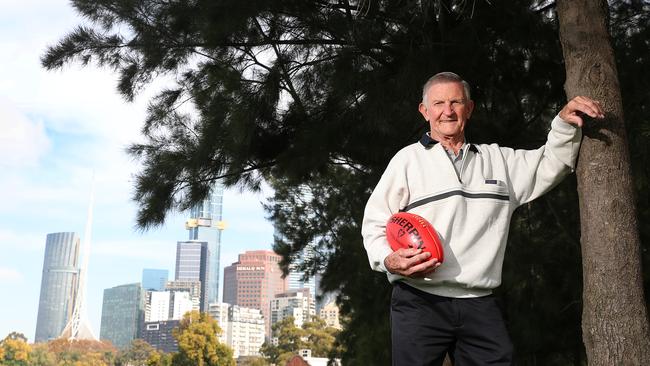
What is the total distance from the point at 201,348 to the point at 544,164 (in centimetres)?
3004

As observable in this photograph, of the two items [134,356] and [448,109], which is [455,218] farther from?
[134,356]

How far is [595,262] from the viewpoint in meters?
1.96

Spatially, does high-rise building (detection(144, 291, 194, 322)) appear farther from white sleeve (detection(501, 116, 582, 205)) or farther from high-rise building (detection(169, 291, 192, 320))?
white sleeve (detection(501, 116, 582, 205))

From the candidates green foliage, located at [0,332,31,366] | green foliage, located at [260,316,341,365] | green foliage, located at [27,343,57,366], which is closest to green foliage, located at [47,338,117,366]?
green foliage, located at [27,343,57,366]

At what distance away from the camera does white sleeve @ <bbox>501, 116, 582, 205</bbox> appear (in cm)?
196

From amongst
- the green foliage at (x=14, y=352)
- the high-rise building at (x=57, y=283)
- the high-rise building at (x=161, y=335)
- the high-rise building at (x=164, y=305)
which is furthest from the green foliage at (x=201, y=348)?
the high-rise building at (x=57, y=283)

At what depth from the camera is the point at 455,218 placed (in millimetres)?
1805

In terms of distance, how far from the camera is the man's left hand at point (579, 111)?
73.8 inches

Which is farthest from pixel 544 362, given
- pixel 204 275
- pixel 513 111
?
pixel 204 275

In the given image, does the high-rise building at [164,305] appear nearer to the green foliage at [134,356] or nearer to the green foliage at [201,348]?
the green foliage at [134,356]

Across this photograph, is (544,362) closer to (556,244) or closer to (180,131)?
(556,244)

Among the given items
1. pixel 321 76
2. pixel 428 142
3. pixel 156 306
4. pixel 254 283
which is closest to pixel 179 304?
pixel 156 306

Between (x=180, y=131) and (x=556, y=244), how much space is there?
125 inches

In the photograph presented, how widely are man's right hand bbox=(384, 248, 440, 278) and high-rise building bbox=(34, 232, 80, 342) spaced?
15056 cm
